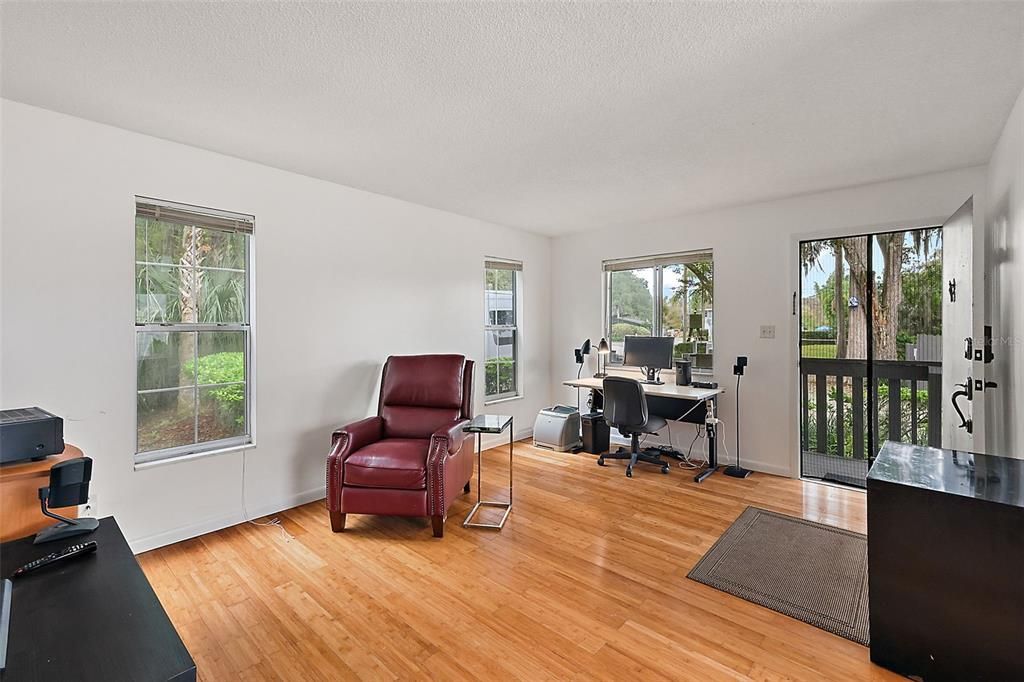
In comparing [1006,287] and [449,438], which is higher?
[1006,287]

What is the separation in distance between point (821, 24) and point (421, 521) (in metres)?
3.31

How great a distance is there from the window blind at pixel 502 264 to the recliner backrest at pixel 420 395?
1662 mm

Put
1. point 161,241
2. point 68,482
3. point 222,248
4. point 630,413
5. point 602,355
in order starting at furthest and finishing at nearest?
1. point 602,355
2. point 630,413
3. point 222,248
4. point 161,241
5. point 68,482

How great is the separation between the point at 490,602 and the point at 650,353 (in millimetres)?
3047

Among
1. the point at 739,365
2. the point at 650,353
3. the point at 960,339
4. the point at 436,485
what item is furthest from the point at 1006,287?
the point at 436,485

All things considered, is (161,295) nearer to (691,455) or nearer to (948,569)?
(948,569)

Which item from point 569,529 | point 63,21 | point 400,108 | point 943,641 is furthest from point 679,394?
point 63,21

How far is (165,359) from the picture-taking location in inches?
115

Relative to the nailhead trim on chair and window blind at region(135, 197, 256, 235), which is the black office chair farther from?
window blind at region(135, 197, 256, 235)

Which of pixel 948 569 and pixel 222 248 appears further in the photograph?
pixel 222 248

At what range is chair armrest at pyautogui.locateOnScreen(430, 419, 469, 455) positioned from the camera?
2.97 m

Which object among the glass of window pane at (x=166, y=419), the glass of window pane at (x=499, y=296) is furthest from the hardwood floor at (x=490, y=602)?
the glass of window pane at (x=499, y=296)

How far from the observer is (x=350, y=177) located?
3.49 m

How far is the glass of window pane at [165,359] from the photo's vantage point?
2812mm
